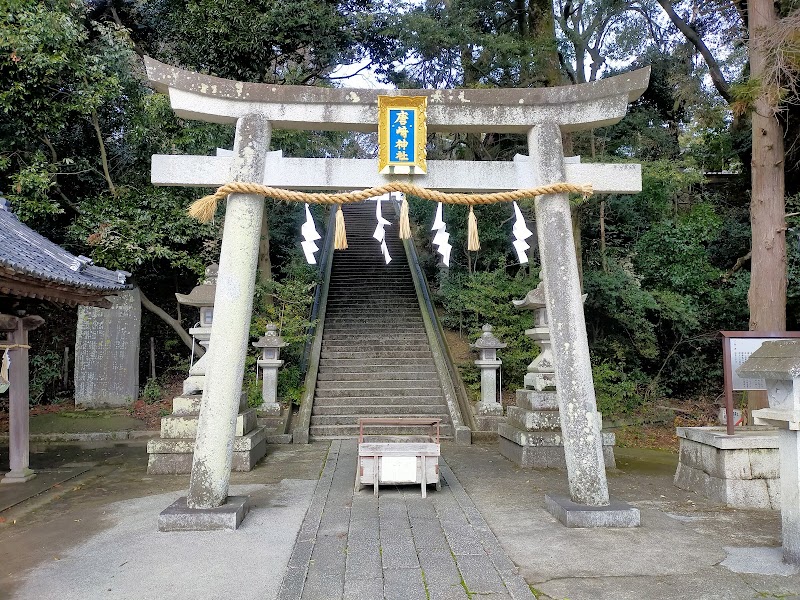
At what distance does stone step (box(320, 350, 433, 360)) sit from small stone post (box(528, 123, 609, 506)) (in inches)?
300

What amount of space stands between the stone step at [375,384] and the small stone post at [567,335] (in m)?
6.57

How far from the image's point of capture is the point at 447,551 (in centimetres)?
474

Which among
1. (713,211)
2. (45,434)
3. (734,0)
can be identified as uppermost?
(734,0)

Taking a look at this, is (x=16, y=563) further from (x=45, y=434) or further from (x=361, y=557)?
(x=45, y=434)

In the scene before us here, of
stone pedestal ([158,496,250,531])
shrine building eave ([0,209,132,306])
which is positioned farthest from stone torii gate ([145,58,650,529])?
shrine building eave ([0,209,132,306])

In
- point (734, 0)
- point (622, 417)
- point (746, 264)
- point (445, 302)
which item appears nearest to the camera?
point (734, 0)

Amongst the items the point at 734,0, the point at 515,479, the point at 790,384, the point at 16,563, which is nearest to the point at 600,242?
the point at 734,0

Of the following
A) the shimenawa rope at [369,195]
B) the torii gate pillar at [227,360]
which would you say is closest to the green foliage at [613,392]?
the shimenawa rope at [369,195]

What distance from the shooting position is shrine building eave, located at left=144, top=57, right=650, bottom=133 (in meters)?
5.80

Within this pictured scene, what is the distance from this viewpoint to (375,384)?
12.3m

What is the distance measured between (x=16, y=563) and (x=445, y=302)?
11.5 metres

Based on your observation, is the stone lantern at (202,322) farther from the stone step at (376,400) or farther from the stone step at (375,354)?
the stone step at (375,354)

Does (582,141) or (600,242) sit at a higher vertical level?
(582,141)

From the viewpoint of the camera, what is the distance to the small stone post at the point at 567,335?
559 centimetres
